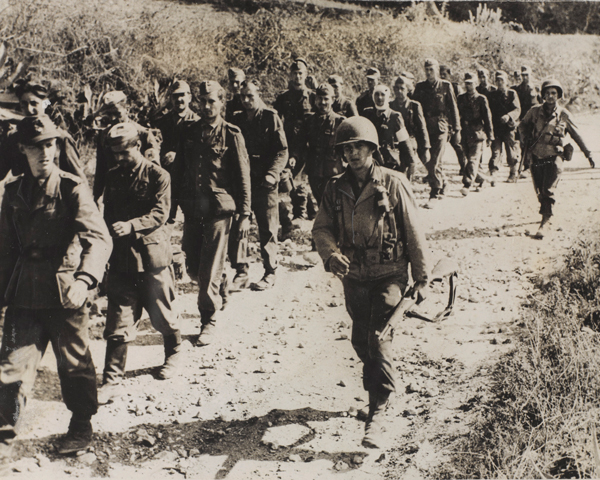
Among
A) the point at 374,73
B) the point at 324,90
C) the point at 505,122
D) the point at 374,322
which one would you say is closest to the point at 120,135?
the point at 374,322

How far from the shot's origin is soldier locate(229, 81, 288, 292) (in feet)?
18.7

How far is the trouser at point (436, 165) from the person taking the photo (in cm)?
823

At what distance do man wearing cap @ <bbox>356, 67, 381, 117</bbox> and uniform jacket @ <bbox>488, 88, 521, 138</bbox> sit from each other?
6.28 ft

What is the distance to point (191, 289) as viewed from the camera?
588 centimetres

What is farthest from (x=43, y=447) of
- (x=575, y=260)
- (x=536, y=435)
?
(x=575, y=260)

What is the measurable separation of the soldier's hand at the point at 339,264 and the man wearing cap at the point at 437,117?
15.6ft

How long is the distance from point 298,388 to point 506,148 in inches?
241

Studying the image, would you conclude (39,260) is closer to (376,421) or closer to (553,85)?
(376,421)

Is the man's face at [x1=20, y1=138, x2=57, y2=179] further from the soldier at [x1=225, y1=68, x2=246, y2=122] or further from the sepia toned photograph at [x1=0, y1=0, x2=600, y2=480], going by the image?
the soldier at [x1=225, y1=68, x2=246, y2=122]

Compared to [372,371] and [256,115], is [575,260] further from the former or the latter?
[256,115]

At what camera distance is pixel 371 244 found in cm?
353

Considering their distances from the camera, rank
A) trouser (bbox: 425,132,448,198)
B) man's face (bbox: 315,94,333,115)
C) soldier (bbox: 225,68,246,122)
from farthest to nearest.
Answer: trouser (bbox: 425,132,448,198)
man's face (bbox: 315,94,333,115)
soldier (bbox: 225,68,246,122)

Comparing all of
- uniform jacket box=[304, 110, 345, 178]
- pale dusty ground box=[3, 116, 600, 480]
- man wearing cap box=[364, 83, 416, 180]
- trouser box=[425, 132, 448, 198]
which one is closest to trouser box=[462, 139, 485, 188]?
trouser box=[425, 132, 448, 198]

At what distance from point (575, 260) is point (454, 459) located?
9.27 feet
